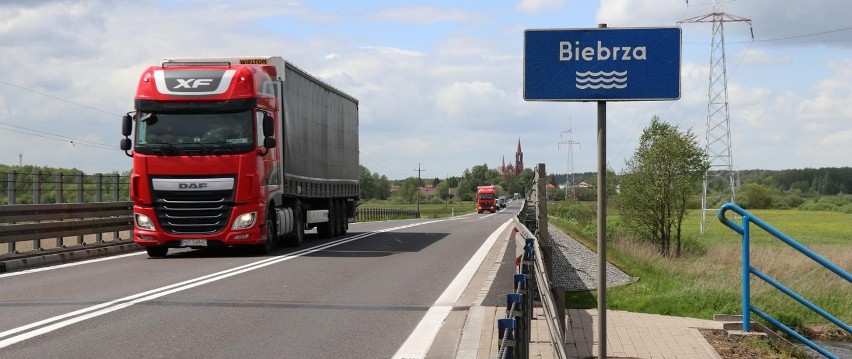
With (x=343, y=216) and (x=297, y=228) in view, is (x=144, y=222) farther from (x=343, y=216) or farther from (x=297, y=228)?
(x=343, y=216)

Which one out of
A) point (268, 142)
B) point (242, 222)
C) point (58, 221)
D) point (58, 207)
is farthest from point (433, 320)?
point (58, 221)

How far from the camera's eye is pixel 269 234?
59.4ft

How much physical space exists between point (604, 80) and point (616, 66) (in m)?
0.13

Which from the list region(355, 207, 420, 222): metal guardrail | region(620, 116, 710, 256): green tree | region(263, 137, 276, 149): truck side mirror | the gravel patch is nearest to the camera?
the gravel patch

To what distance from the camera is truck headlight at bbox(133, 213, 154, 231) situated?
56.1 feet

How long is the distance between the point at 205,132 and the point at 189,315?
800cm

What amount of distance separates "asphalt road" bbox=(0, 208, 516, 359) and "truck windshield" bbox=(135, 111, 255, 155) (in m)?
2.05

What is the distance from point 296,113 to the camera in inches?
817

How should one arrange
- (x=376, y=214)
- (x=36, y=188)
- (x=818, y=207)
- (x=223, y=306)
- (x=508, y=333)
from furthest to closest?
(x=818, y=207) < (x=376, y=214) < (x=36, y=188) < (x=223, y=306) < (x=508, y=333)

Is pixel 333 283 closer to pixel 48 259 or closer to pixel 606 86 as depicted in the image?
pixel 48 259

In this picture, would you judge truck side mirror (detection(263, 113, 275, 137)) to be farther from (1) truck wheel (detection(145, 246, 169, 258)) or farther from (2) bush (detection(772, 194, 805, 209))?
(2) bush (detection(772, 194, 805, 209))

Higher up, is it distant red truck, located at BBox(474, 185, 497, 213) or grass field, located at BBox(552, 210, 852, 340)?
distant red truck, located at BBox(474, 185, 497, 213)

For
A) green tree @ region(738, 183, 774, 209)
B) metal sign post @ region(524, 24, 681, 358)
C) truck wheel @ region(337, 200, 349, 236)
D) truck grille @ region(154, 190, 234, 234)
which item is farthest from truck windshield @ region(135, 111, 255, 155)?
green tree @ region(738, 183, 774, 209)

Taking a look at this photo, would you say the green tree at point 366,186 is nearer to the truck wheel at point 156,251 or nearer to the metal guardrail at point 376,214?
the metal guardrail at point 376,214
